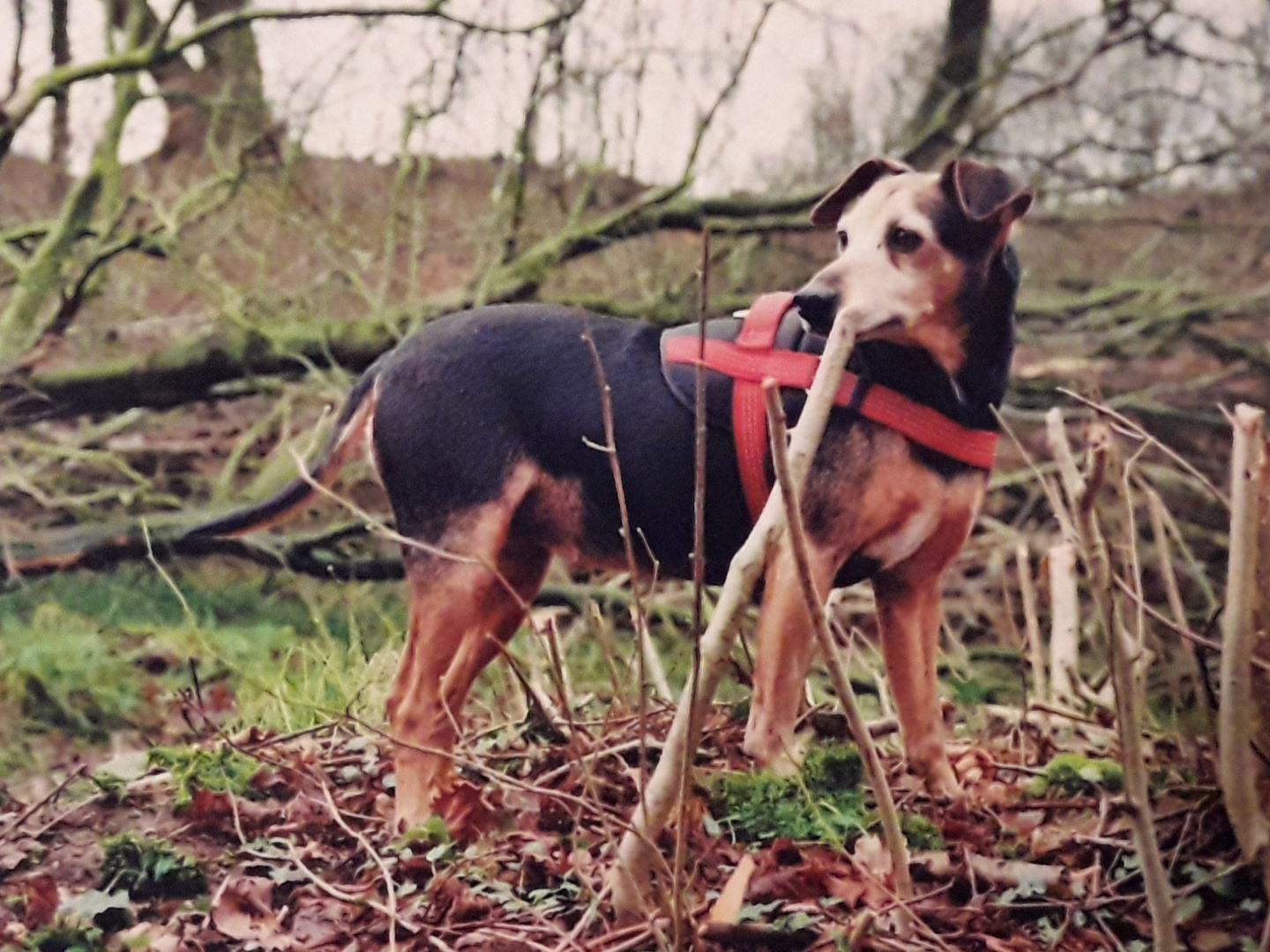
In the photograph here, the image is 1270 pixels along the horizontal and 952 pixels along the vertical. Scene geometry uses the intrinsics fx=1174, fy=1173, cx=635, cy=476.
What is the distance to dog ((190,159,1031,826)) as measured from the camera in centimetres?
142

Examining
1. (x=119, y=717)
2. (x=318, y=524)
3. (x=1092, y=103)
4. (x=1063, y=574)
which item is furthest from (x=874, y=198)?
(x=318, y=524)

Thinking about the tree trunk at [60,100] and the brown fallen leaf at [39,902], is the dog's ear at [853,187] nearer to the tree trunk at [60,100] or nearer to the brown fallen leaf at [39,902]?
the brown fallen leaf at [39,902]

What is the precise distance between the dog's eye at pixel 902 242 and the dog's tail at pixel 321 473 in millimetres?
763

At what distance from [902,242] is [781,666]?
0.54m

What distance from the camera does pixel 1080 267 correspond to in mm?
3436

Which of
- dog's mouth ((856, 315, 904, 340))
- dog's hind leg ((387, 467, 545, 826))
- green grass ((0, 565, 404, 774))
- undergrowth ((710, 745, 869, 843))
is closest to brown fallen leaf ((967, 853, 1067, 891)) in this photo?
undergrowth ((710, 745, 869, 843))

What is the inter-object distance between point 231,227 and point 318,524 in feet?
3.03

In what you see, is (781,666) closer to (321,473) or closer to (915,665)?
(915,665)

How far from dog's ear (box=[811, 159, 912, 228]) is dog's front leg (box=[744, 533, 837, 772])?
0.47 meters

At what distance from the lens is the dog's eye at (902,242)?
1.41m

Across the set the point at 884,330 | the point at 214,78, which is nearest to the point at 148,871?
the point at 884,330

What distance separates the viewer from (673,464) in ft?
5.22

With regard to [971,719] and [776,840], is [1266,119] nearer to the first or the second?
[971,719]

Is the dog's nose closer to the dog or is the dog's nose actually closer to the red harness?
the dog
